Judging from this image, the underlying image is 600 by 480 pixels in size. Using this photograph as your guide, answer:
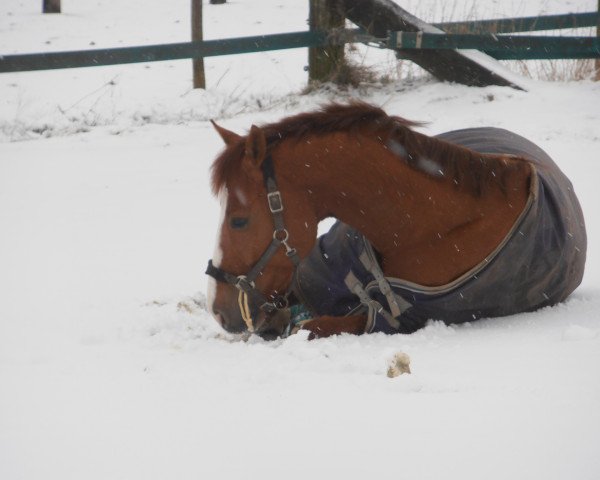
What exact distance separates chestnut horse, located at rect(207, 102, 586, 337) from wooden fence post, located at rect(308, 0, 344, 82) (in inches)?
191

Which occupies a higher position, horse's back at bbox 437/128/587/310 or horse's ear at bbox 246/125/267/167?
horse's ear at bbox 246/125/267/167

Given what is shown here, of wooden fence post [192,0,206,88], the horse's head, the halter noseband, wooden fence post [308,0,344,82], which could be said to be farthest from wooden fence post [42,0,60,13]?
the halter noseband

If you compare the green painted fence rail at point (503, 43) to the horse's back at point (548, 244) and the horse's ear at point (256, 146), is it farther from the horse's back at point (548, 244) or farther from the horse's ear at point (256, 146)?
the horse's ear at point (256, 146)

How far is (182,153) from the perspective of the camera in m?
6.63

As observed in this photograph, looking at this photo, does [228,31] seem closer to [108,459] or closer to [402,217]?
[402,217]

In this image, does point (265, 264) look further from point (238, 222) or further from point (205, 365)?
→ point (205, 365)

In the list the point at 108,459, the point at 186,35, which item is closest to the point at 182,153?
the point at 108,459

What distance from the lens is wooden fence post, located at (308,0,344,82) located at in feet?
24.4

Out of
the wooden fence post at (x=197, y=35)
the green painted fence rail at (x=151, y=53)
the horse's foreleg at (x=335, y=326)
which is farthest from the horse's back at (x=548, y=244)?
the wooden fence post at (x=197, y=35)

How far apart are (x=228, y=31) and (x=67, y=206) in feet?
23.7

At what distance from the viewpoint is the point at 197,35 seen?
7996mm

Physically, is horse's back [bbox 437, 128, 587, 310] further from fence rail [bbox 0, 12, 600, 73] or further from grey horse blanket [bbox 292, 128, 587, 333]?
fence rail [bbox 0, 12, 600, 73]

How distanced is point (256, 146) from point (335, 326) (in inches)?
36.2

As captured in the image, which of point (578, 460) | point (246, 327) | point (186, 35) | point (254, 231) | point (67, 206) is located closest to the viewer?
point (578, 460)
